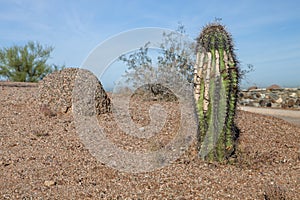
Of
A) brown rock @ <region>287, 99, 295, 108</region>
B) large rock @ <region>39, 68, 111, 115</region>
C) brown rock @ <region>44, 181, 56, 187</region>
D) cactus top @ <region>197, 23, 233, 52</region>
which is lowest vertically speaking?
brown rock @ <region>44, 181, 56, 187</region>

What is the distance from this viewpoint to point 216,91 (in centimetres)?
417

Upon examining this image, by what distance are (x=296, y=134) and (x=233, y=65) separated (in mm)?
2967

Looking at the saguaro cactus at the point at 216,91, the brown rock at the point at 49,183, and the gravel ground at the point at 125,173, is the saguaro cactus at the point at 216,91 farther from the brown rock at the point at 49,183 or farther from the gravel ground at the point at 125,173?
the brown rock at the point at 49,183

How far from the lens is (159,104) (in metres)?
7.89

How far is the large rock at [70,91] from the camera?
6645 mm

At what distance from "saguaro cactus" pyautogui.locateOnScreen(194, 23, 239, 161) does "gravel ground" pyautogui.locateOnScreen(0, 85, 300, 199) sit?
0.26m


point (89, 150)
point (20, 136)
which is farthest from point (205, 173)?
point (20, 136)

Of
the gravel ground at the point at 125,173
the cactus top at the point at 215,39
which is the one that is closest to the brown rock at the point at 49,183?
the gravel ground at the point at 125,173

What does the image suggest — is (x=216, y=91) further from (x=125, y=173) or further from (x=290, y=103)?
(x=290, y=103)

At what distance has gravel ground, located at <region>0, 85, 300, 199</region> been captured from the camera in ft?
11.3

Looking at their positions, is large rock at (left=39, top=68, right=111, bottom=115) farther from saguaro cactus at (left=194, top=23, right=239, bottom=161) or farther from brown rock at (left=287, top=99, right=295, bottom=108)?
brown rock at (left=287, top=99, right=295, bottom=108)

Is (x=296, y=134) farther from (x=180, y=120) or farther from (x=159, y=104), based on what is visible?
(x=159, y=104)

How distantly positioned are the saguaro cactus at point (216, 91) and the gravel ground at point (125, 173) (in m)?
0.26

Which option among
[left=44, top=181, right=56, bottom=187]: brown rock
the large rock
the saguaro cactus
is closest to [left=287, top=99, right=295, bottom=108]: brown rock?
the large rock
